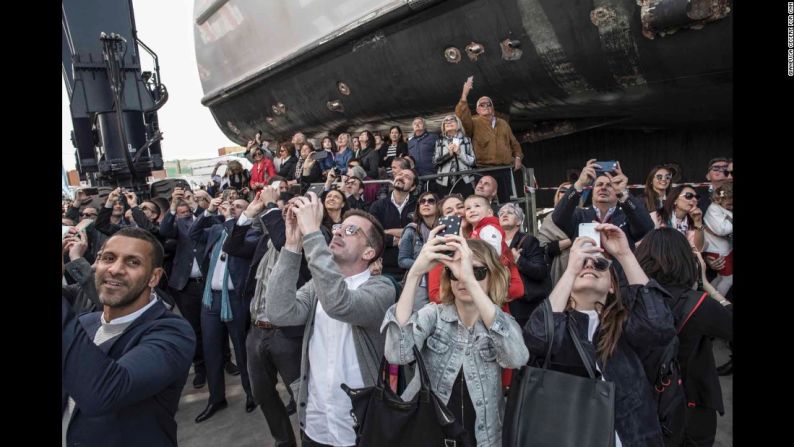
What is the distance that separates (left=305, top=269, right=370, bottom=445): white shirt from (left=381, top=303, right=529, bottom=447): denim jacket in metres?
0.37

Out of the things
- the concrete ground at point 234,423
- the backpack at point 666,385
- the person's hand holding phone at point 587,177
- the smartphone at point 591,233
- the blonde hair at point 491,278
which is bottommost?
the concrete ground at point 234,423

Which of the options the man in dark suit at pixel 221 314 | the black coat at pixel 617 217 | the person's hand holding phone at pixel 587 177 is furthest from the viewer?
the man in dark suit at pixel 221 314

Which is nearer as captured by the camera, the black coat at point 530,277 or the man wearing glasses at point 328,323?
the man wearing glasses at point 328,323

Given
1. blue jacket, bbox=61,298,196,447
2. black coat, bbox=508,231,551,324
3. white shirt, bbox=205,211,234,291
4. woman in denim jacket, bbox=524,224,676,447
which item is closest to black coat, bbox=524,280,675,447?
woman in denim jacket, bbox=524,224,676,447

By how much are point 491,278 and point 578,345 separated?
0.41m

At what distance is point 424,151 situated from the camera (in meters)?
6.13

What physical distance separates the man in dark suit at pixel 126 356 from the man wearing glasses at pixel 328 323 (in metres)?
0.47

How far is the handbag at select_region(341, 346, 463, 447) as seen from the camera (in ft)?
5.30

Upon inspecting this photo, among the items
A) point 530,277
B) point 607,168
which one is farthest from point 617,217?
point 530,277

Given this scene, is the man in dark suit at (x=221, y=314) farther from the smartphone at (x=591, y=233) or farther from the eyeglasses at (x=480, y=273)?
the smartphone at (x=591, y=233)

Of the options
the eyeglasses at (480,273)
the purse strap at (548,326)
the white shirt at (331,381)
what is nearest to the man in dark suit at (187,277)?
the white shirt at (331,381)

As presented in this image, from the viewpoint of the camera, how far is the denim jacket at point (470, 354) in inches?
67.3

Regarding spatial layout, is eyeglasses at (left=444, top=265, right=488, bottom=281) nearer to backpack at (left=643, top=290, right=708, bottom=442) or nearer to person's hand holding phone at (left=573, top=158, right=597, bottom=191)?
backpack at (left=643, top=290, right=708, bottom=442)

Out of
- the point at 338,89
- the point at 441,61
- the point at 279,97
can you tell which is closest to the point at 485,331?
the point at 441,61
